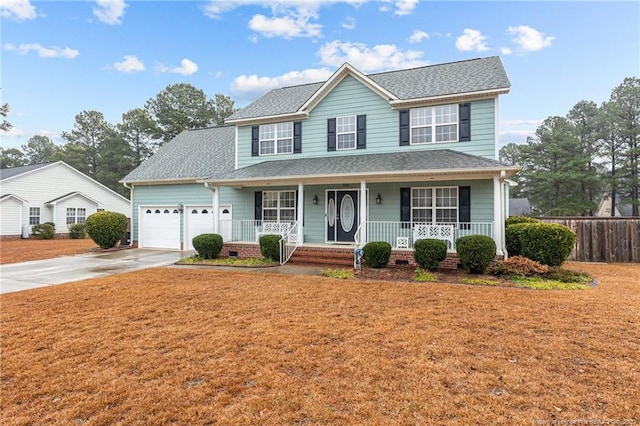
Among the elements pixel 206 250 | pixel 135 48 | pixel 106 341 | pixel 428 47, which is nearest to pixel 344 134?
pixel 206 250

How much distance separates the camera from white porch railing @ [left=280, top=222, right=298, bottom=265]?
38.2 ft

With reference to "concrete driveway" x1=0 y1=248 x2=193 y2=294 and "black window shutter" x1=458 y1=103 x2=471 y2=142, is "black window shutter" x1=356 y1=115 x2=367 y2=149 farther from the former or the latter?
"concrete driveway" x1=0 y1=248 x2=193 y2=294

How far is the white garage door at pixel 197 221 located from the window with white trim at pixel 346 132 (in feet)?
23.2

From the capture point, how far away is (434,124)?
1213cm

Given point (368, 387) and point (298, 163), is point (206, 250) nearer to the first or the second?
point (298, 163)

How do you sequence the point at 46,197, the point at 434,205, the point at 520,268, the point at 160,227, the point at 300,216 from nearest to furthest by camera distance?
the point at 520,268
the point at 434,205
the point at 300,216
the point at 160,227
the point at 46,197

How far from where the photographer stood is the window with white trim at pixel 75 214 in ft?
85.6

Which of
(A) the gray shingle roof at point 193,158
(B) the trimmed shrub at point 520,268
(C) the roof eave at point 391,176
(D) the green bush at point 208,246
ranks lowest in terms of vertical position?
(B) the trimmed shrub at point 520,268

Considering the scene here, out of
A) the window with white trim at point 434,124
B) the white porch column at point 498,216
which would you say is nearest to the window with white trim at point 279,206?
the window with white trim at point 434,124

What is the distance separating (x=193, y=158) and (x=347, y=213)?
9.45 meters

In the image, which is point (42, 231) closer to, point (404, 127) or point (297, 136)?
point (297, 136)

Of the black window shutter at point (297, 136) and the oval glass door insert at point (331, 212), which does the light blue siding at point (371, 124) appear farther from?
the oval glass door insert at point (331, 212)

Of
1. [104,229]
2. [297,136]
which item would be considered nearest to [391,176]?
[297,136]

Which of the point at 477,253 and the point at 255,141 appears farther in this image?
the point at 255,141
